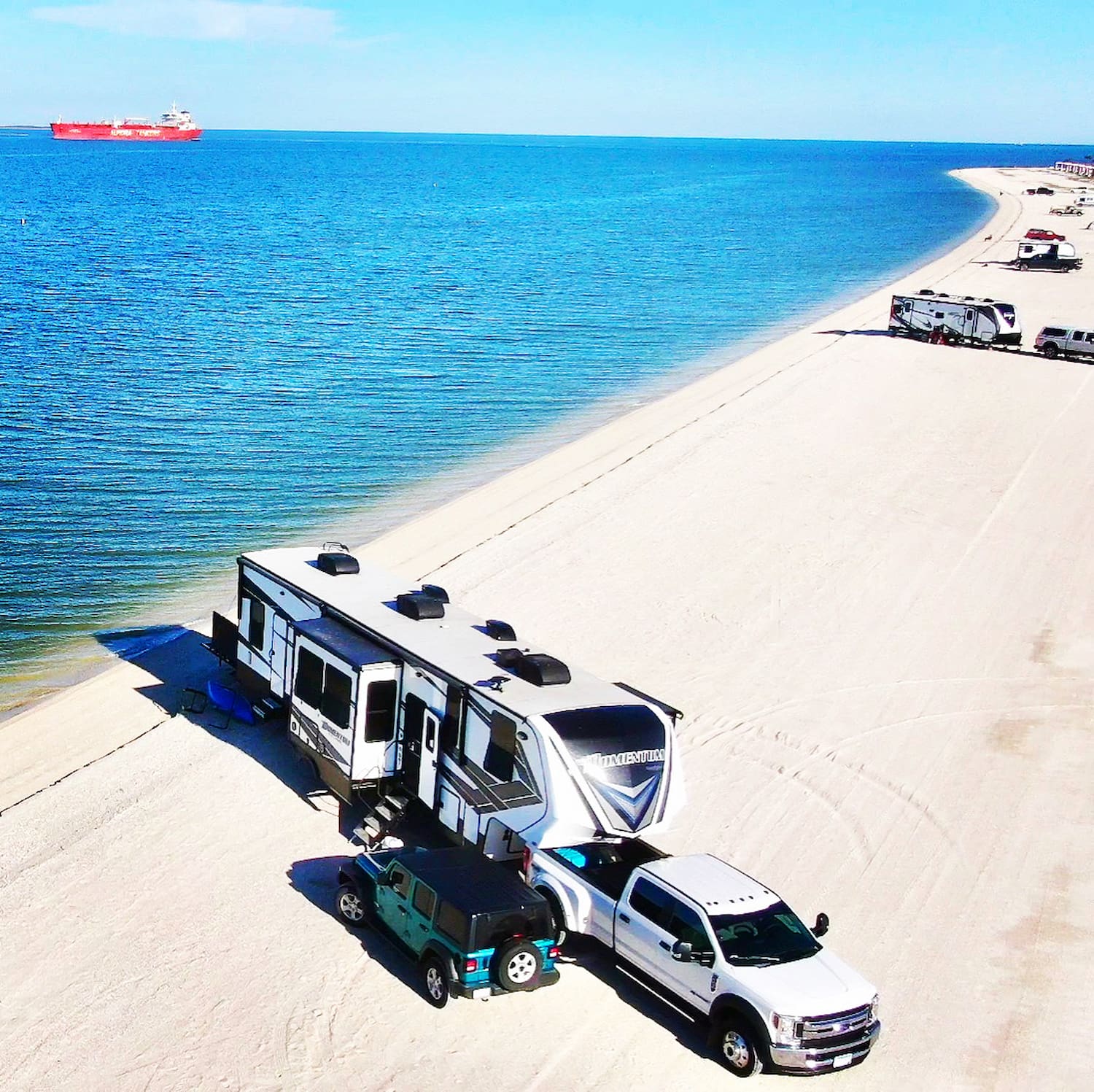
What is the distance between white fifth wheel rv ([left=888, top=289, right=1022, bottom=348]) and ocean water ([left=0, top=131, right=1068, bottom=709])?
7.76 meters

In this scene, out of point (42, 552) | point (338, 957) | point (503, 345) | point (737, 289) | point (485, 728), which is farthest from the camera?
point (737, 289)

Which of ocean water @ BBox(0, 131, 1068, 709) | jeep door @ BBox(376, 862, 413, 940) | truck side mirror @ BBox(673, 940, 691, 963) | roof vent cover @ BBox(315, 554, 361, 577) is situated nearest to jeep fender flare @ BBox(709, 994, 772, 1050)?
truck side mirror @ BBox(673, 940, 691, 963)

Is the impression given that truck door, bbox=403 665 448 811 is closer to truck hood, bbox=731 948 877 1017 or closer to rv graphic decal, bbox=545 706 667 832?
rv graphic decal, bbox=545 706 667 832

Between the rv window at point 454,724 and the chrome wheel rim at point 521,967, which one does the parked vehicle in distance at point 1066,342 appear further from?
the chrome wheel rim at point 521,967

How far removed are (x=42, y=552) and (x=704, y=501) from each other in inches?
615

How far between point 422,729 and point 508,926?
3781 millimetres

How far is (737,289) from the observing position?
7981 cm

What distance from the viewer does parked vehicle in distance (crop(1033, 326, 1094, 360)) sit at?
51.3 meters

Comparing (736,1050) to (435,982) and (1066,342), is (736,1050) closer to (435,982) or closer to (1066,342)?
(435,982)

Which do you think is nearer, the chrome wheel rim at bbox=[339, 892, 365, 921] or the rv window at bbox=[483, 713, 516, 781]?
the chrome wheel rim at bbox=[339, 892, 365, 921]

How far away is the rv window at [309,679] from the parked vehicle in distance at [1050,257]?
73.2 m

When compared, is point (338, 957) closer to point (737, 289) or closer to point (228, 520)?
point (228, 520)

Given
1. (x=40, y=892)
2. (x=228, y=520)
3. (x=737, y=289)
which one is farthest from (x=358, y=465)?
(x=737, y=289)

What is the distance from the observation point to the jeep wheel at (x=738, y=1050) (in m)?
12.2
